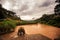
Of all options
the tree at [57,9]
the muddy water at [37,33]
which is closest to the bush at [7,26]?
the muddy water at [37,33]

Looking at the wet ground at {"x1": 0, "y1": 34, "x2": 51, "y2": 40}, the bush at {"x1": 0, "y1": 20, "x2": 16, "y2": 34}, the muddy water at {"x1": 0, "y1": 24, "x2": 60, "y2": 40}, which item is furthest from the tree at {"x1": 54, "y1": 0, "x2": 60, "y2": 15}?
the bush at {"x1": 0, "y1": 20, "x2": 16, "y2": 34}

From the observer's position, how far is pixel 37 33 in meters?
2.73

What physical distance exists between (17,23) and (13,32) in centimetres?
20

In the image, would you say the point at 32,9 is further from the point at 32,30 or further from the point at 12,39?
the point at 12,39

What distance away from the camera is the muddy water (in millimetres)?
2689

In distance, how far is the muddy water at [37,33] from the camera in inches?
106

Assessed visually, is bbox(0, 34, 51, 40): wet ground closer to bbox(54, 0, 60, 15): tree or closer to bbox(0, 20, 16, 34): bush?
bbox(0, 20, 16, 34): bush

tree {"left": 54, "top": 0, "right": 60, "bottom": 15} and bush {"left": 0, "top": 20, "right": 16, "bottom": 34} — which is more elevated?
tree {"left": 54, "top": 0, "right": 60, "bottom": 15}

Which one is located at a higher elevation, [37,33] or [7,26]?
[7,26]

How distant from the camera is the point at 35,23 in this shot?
109 inches

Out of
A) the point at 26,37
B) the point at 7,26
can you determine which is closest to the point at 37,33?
the point at 26,37

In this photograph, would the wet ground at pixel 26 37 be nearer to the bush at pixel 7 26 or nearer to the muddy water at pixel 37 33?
the muddy water at pixel 37 33

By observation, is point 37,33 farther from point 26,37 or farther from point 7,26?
point 7,26

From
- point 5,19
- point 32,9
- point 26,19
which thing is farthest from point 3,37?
point 32,9
